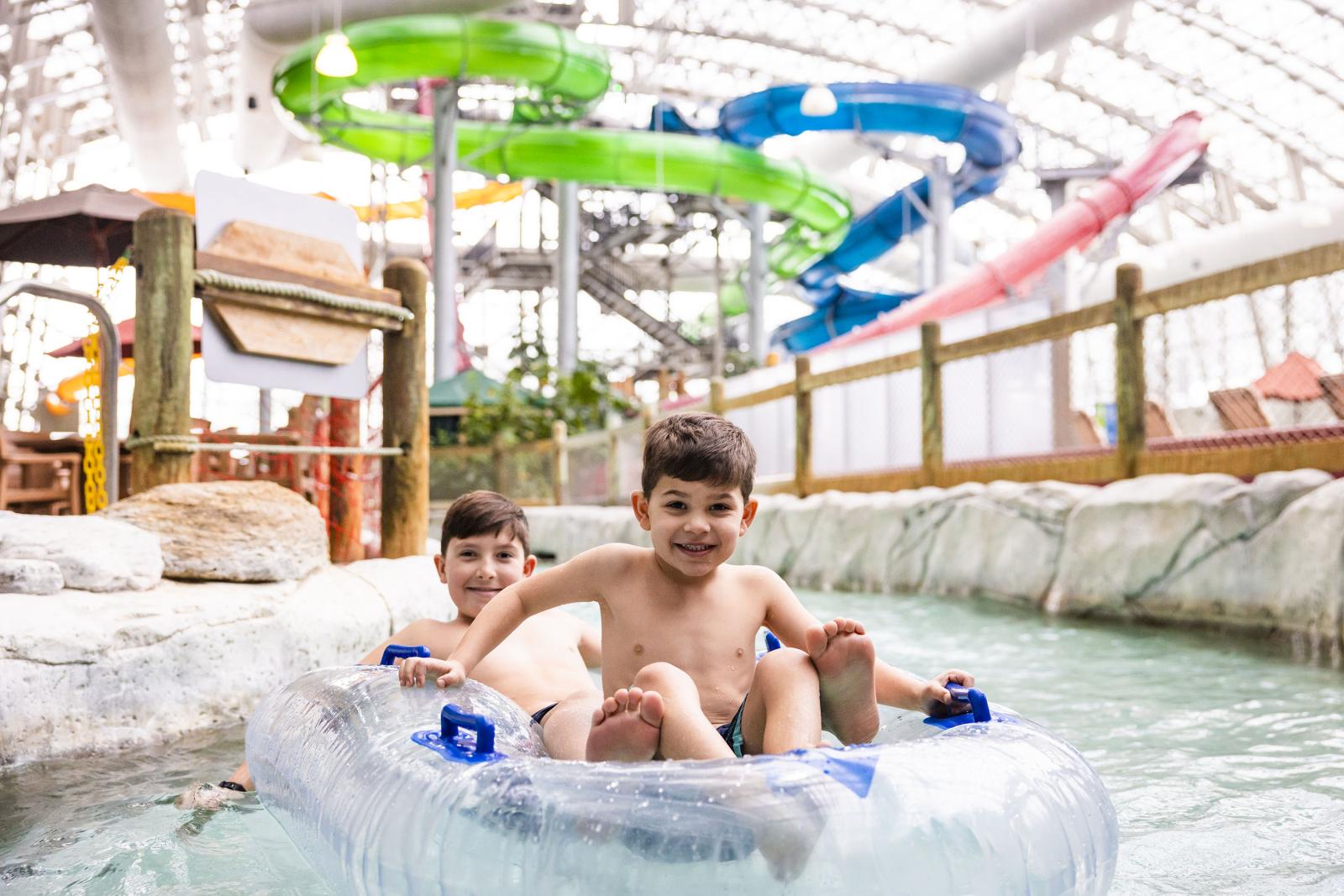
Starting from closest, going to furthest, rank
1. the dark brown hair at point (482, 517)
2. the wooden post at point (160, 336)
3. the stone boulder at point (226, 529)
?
the dark brown hair at point (482, 517), the stone boulder at point (226, 529), the wooden post at point (160, 336)

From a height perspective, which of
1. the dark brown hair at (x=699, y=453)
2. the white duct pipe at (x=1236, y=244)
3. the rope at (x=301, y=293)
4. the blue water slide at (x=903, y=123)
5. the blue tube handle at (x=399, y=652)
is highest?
the blue water slide at (x=903, y=123)

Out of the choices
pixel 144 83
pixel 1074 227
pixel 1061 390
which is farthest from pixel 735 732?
pixel 144 83

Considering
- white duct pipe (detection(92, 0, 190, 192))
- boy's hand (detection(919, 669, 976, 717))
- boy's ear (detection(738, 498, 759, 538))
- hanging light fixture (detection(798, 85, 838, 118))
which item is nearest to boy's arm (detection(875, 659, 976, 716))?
boy's hand (detection(919, 669, 976, 717))

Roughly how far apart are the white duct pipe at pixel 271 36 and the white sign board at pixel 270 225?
9.68 m

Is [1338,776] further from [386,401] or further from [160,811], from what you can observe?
[386,401]

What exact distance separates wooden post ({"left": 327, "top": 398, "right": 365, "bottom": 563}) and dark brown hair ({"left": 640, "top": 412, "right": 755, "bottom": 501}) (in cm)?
354

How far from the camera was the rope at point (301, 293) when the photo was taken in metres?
4.08

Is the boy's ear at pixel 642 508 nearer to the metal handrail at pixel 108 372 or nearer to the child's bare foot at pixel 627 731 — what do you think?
the child's bare foot at pixel 627 731

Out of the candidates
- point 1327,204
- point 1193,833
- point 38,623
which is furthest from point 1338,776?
point 1327,204

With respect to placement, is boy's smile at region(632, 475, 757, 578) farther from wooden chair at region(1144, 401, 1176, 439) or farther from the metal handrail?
wooden chair at region(1144, 401, 1176, 439)

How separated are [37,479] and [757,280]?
606 inches

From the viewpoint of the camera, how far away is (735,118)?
15914 millimetres

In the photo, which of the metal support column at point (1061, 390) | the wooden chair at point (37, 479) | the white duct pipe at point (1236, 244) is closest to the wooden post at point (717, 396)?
the metal support column at point (1061, 390)

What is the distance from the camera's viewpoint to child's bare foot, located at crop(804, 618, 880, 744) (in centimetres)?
172
